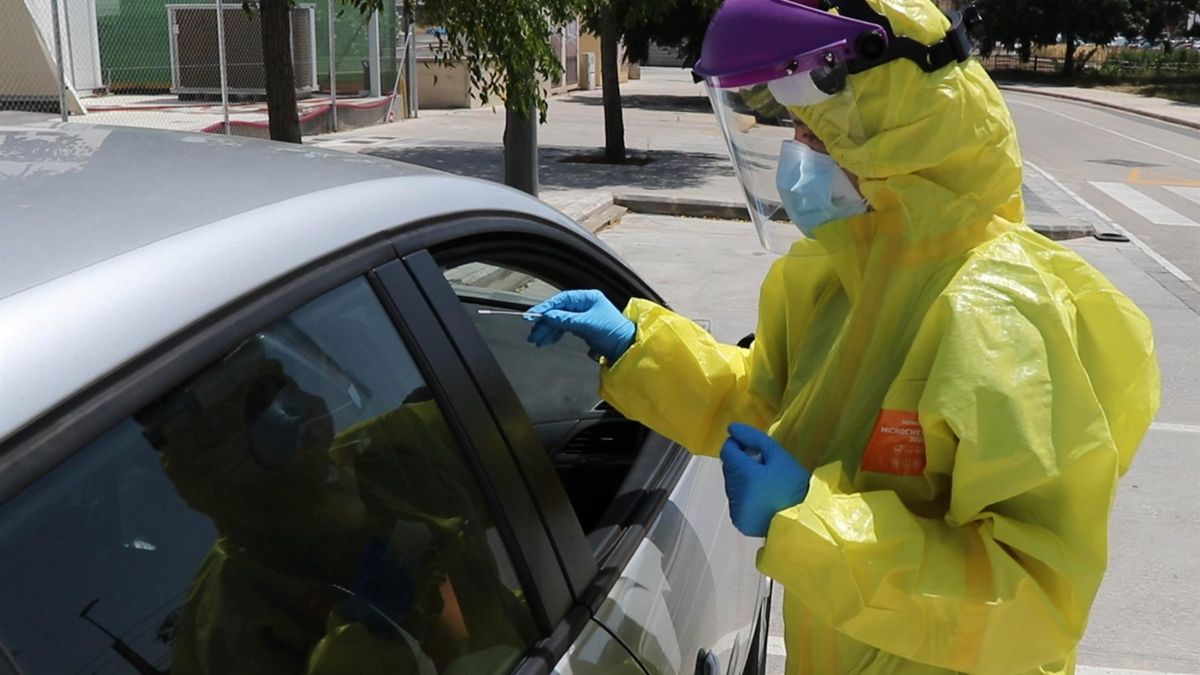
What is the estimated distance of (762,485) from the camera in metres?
1.67

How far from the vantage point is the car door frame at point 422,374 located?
100 cm

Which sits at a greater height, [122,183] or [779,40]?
[779,40]

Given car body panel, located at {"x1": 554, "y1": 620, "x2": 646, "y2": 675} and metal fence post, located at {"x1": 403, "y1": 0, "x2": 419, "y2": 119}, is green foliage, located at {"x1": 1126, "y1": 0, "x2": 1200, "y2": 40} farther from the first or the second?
car body panel, located at {"x1": 554, "y1": 620, "x2": 646, "y2": 675}

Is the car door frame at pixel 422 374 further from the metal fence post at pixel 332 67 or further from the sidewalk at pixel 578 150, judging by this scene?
the metal fence post at pixel 332 67

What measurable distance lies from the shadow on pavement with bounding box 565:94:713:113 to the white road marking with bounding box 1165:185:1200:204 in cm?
1259

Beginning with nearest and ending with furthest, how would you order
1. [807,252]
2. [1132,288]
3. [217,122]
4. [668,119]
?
1. [807,252]
2. [1132,288]
3. [217,122]
4. [668,119]

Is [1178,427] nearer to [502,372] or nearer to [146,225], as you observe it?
[502,372]

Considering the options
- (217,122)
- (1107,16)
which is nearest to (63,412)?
(217,122)

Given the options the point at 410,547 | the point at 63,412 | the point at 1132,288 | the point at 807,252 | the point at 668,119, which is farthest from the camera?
the point at 668,119

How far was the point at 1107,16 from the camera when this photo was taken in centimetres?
5088

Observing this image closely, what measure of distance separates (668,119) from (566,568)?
79.8 ft

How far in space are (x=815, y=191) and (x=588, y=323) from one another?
19.0 inches

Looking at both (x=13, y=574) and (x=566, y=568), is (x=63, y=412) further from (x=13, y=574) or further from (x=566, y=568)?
(x=566, y=568)

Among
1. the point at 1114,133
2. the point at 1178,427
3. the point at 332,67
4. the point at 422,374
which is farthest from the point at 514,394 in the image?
the point at 1114,133
